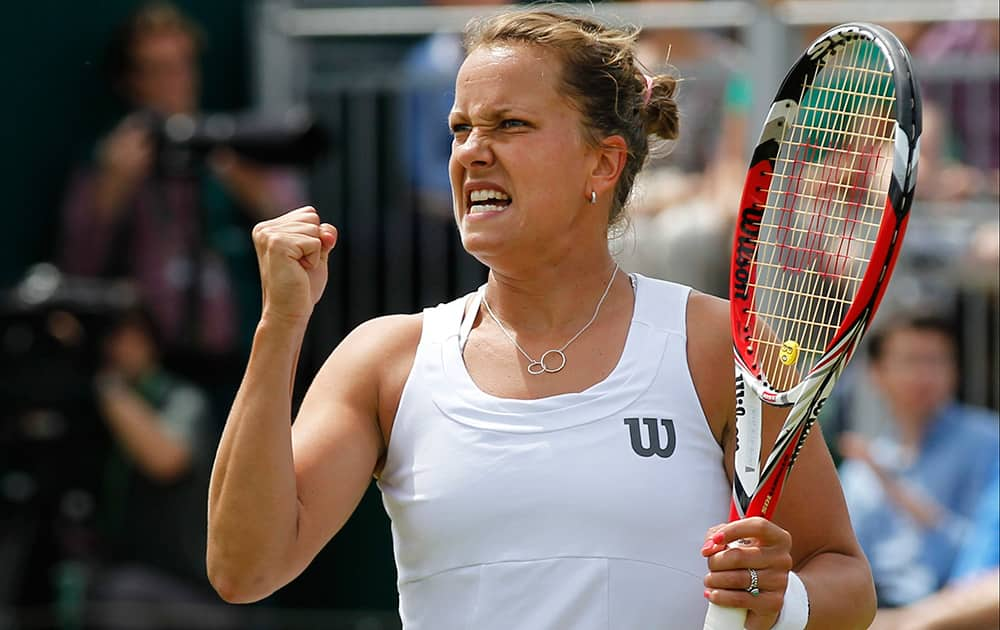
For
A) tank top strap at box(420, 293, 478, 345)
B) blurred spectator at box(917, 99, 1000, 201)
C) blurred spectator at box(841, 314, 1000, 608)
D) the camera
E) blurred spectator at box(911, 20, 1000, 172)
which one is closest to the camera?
tank top strap at box(420, 293, 478, 345)

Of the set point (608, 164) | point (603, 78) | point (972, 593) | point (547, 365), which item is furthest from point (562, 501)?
point (972, 593)

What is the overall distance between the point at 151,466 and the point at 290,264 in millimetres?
3784

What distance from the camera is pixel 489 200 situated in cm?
277

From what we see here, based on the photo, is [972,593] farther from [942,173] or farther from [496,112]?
[942,173]

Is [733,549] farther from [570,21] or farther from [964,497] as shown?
[964,497]

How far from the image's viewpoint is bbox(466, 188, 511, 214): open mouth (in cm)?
276

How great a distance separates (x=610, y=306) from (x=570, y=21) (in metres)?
0.48

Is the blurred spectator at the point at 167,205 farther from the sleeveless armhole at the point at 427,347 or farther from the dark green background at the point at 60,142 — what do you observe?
the sleeveless armhole at the point at 427,347

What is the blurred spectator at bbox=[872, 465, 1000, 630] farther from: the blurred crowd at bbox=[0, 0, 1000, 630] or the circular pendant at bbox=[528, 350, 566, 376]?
the circular pendant at bbox=[528, 350, 566, 376]

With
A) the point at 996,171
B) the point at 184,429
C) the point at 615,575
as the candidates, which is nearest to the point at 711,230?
the point at 996,171

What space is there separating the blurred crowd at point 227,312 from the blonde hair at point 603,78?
229 centimetres

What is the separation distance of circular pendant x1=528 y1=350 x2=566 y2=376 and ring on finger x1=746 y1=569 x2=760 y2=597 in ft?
1.55

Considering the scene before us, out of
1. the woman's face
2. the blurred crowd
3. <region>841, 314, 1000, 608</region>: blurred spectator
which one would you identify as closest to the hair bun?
the woman's face

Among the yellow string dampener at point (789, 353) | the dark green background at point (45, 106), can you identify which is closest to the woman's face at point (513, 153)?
the yellow string dampener at point (789, 353)
